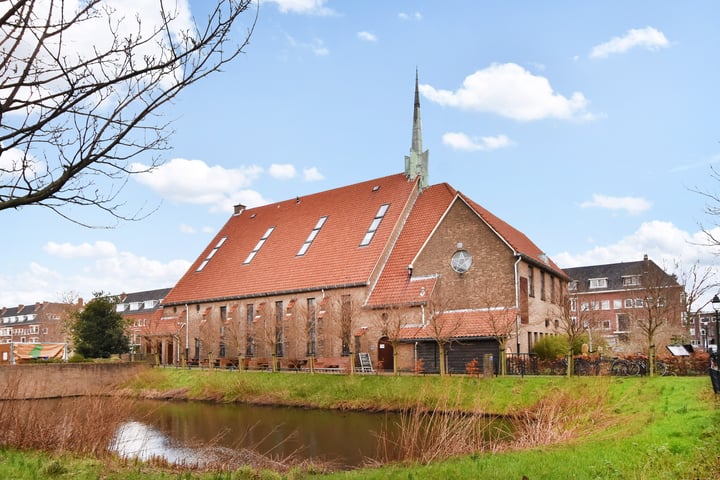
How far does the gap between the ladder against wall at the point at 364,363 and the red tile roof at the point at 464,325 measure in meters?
2.49

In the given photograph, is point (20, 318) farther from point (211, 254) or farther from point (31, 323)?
point (211, 254)

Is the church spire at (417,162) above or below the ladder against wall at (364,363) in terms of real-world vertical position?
above

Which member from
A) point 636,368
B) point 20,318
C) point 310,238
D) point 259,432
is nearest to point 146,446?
point 259,432

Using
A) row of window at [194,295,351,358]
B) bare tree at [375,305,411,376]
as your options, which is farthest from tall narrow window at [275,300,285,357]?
bare tree at [375,305,411,376]

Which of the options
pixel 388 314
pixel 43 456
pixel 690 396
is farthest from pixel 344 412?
pixel 43 456

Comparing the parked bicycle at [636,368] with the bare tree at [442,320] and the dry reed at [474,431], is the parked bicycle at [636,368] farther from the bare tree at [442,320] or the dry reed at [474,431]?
the bare tree at [442,320]

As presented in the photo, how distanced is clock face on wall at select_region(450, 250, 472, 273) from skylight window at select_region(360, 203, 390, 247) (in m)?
6.01

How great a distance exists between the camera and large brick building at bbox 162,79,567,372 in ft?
96.5

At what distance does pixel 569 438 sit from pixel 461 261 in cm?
1814

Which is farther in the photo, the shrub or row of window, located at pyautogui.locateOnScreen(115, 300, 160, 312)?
row of window, located at pyautogui.locateOnScreen(115, 300, 160, 312)

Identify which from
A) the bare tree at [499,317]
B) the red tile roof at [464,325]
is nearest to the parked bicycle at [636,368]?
the bare tree at [499,317]

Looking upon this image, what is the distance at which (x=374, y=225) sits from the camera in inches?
1432

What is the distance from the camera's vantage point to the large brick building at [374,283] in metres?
29.4

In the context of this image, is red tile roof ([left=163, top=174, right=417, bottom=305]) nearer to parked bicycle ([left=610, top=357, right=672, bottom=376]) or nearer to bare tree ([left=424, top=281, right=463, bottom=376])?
bare tree ([left=424, top=281, right=463, bottom=376])
